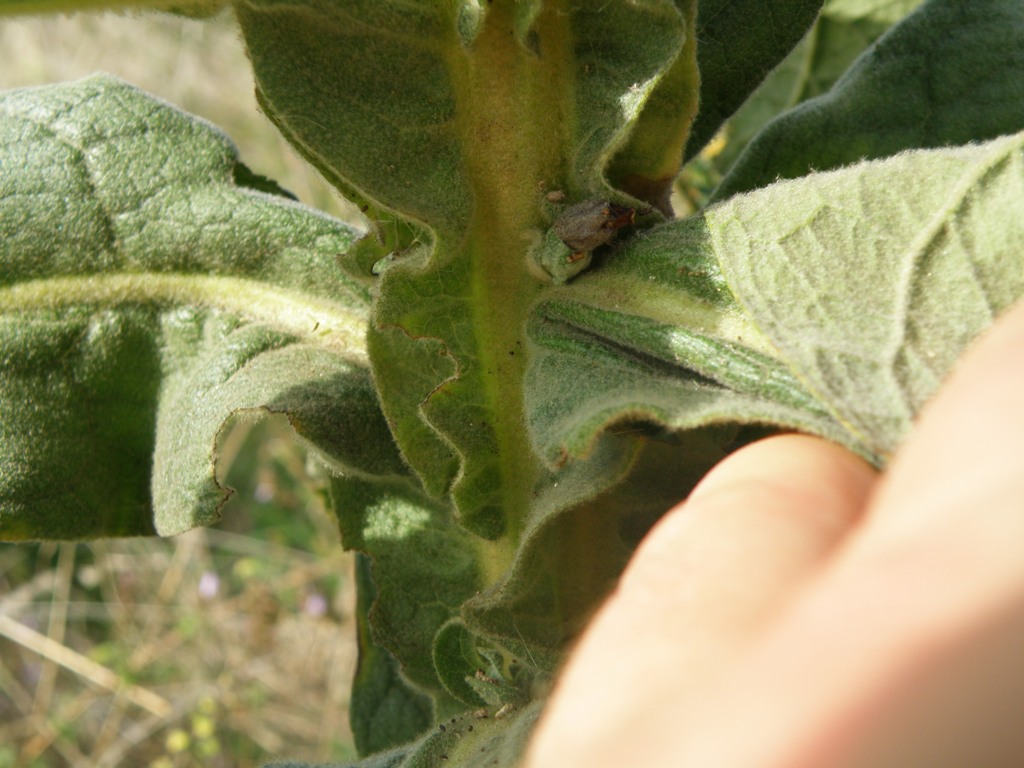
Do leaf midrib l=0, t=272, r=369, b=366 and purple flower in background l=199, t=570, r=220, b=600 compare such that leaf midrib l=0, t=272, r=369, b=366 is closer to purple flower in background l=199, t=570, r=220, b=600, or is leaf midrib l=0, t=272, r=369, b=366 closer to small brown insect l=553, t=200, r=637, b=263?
small brown insect l=553, t=200, r=637, b=263

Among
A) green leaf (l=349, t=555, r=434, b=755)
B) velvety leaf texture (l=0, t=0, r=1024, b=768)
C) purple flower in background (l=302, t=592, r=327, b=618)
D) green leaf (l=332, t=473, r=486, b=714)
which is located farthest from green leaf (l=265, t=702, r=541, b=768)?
→ purple flower in background (l=302, t=592, r=327, b=618)

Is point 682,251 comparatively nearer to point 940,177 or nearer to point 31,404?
point 940,177

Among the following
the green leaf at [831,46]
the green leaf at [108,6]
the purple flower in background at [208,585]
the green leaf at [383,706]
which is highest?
the green leaf at [108,6]

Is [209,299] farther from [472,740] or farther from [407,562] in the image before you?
[472,740]

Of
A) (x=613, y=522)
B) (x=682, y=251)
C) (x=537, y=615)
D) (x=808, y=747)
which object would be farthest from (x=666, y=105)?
(x=808, y=747)

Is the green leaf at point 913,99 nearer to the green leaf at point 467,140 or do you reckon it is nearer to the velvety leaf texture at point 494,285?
the velvety leaf texture at point 494,285

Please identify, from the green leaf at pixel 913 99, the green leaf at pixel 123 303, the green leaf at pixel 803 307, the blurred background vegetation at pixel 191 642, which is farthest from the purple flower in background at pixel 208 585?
the green leaf at pixel 803 307

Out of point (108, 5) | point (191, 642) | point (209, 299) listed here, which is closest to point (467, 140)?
point (108, 5)
